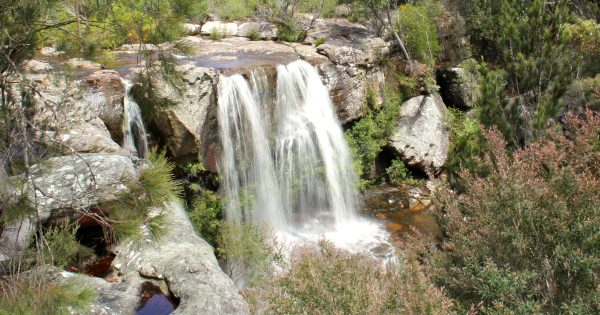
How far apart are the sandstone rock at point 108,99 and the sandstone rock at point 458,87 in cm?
1016

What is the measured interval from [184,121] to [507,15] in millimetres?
6151

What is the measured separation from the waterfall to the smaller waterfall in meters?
1.62

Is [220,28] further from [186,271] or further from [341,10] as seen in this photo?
[186,271]

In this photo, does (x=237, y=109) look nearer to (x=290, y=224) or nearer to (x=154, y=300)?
(x=290, y=224)

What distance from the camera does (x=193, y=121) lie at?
9.47 m

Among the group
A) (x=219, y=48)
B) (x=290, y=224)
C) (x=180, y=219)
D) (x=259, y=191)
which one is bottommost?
(x=290, y=224)

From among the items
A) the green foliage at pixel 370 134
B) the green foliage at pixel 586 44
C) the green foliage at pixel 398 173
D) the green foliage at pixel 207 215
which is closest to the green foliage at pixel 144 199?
the green foliage at pixel 207 215

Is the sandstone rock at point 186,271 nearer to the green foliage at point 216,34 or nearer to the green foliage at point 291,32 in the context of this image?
the green foliage at point 291,32

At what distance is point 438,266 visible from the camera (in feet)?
19.9

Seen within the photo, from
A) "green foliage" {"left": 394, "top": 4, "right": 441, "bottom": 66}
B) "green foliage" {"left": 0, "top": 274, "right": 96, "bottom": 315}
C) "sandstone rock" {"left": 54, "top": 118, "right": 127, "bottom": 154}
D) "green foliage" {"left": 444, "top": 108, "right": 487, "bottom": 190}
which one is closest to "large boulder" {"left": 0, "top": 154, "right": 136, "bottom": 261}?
"green foliage" {"left": 0, "top": 274, "right": 96, "bottom": 315}

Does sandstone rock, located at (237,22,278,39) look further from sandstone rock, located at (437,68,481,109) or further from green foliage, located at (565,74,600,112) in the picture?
green foliage, located at (565,74,600,112)

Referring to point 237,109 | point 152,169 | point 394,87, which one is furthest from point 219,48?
point 152,169

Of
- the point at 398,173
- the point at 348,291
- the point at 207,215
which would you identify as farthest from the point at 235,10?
the point at 348,291

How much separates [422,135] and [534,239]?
8329 mm
